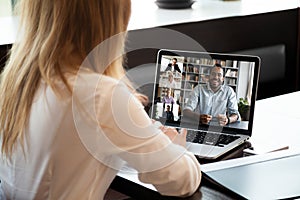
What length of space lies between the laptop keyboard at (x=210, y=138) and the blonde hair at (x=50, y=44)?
46cm

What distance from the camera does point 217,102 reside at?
1.80 m

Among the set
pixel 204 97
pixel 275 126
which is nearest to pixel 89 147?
pixel 204 97

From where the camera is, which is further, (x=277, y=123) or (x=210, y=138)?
(x=277, y=123)

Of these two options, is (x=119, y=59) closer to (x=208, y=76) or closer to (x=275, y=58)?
(x=208, y=76)

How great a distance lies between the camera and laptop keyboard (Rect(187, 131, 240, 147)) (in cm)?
180

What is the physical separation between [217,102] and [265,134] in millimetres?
244

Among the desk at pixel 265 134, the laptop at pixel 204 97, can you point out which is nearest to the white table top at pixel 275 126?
the desk at pixel 265 134

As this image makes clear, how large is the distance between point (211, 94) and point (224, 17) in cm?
147

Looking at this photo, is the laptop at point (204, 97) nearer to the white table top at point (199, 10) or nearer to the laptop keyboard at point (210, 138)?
the laptop keyboard at point (210, 138)

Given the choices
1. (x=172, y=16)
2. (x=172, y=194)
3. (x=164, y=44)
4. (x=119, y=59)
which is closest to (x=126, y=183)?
(x=172, y=194)

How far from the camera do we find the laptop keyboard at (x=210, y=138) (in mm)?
1797

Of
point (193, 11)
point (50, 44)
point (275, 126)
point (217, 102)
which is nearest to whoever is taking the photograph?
point (50, 44)

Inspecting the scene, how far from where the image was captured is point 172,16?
312cm

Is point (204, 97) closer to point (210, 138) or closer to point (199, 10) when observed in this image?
point (210, 138)
